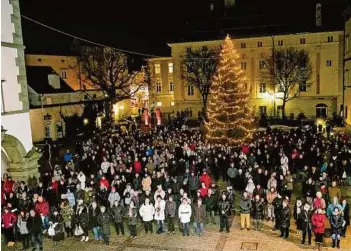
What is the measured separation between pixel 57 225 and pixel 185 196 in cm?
462

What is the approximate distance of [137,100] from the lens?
5416 centimetres

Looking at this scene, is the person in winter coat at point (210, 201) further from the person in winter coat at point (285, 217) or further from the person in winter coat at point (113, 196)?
the person in winter coat at point (113, 196)

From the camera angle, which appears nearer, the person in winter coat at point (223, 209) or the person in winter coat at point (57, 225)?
the person in winter coat at point (57, 225)

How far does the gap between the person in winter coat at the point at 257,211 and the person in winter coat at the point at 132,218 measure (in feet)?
14.4

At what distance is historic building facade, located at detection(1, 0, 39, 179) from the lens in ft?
60.7

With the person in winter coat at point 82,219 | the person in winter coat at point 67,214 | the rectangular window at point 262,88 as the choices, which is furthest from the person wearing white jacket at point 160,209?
the rectangular window at point 262,88

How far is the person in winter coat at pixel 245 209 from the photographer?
44.1 feet

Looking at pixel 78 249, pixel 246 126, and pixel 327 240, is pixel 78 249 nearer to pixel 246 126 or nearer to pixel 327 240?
pixel 327 240

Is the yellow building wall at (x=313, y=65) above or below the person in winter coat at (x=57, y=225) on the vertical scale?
above

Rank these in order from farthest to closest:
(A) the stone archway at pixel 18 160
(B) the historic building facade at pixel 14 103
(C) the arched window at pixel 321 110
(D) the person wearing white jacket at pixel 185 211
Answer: (C) the arched window at pixel 321 110, (A) the stone archway at pixel 18 160, (B) the historic building facade at pixel 14 103, (D) the person wearing white jacket at pixel 185 211

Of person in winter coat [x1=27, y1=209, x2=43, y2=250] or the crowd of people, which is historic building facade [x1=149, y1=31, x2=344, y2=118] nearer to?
the crowd of people

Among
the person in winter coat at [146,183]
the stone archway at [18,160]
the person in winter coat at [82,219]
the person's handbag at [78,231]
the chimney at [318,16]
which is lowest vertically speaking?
the person's handbag at [78,231]

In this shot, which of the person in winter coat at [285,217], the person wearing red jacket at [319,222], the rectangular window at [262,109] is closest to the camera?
the person wearing red jacket at [319,222]

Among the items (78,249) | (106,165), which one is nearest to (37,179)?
(106,165)
